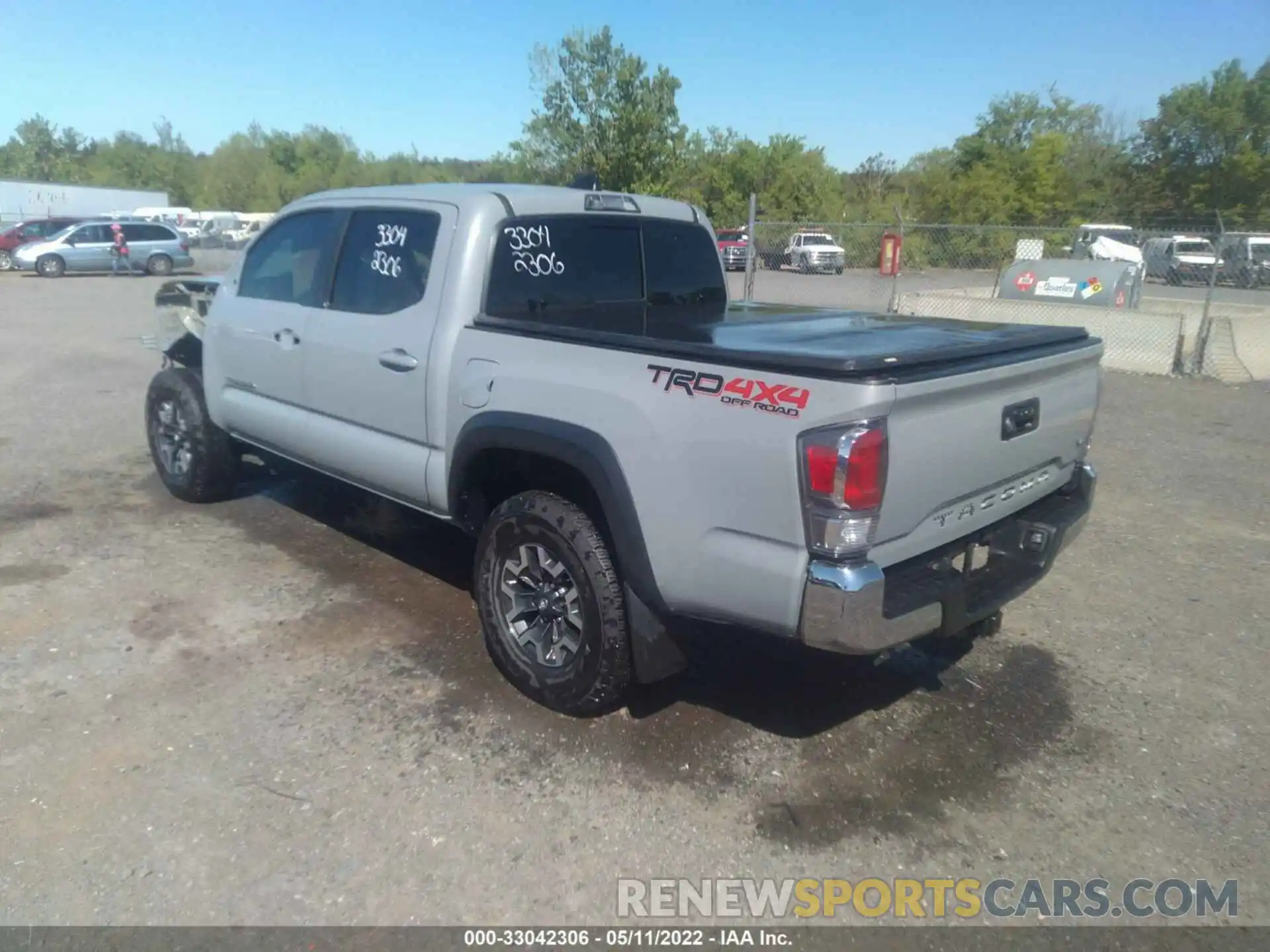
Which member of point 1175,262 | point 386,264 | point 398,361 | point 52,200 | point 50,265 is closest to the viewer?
point 398,361

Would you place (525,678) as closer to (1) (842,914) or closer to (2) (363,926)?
(2) (363,926)

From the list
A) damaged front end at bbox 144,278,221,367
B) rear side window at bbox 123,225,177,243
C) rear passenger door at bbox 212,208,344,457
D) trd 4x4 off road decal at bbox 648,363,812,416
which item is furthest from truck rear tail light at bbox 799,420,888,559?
rear side window at bbox 123,225,177,243

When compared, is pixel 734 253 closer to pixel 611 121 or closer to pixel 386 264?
pixel 611 121

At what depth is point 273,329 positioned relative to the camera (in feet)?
16.0

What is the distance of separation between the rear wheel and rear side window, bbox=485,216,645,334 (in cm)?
2776

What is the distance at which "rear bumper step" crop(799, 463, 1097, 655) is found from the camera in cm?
272

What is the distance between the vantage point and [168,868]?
2.76 meters

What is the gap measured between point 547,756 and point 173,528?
3383 mm

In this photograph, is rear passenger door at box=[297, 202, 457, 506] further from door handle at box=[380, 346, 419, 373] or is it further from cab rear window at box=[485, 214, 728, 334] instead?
cab rear window at box=[485, 214, 728, 334]

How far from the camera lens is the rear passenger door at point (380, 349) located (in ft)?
13.0

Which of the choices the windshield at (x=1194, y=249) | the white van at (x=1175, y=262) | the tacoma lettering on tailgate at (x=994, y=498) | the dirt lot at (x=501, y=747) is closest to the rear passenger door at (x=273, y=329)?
the dirt lot at (x=501, y=747)

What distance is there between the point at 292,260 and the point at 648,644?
9.82 ft

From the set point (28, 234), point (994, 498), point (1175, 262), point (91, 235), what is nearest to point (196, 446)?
point (994, 498)

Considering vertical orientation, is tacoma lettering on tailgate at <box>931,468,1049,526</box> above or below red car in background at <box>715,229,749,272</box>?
below
